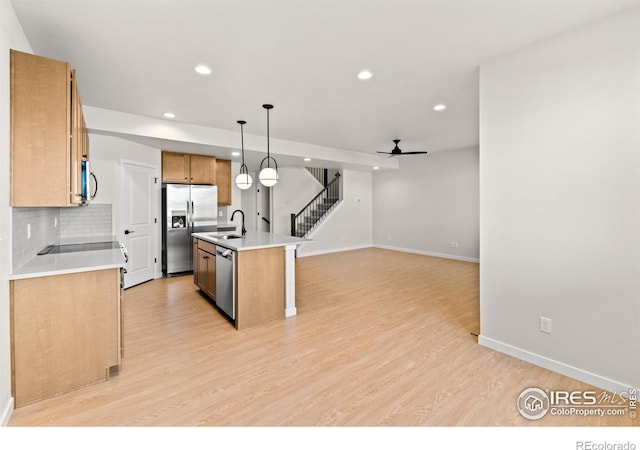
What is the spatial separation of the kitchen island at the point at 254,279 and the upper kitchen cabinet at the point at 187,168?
2.50 metres

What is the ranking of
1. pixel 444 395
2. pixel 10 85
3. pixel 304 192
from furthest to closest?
A: pixel 304 192, pixel 444 395, pixel 10 85

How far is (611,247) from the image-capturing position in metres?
2.15

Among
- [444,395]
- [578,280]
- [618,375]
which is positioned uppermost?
[578,280]

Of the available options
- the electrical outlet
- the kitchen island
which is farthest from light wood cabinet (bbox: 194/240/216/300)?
the electrical outlet

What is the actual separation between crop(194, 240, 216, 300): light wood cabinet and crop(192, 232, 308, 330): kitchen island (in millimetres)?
48

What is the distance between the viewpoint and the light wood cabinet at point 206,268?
3.96 meters

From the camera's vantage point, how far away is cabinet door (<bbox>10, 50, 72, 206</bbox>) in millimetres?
1986

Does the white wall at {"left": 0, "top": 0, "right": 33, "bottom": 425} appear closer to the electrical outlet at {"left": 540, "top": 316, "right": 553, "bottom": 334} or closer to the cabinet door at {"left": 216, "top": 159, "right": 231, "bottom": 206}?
the electrical outlet at {"left": 540, "top": 316, "right": 553, "bottom": 334}

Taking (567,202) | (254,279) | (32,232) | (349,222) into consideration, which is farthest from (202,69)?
(349,222)

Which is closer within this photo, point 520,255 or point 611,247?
point 611,247

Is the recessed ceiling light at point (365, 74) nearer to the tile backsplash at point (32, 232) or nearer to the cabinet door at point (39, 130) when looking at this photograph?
the cabinet door at point (39, 130)
